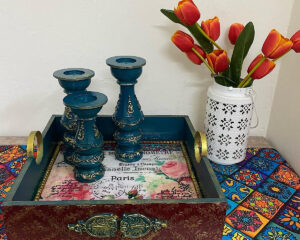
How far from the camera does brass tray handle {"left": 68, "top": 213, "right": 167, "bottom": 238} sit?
47cm

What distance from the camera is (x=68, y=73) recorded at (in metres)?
0.65

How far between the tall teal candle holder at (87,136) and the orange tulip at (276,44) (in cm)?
34

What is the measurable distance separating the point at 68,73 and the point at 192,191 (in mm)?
362

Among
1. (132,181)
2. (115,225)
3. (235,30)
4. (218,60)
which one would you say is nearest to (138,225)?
(115,225)

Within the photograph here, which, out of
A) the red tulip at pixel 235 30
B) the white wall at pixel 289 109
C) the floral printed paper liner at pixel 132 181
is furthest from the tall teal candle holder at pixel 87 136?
the white wall at pixel 289 109

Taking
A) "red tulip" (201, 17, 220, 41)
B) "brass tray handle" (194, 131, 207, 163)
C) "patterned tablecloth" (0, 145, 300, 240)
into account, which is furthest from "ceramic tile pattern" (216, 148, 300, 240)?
"red tulip" (201, 17, 220, 41)

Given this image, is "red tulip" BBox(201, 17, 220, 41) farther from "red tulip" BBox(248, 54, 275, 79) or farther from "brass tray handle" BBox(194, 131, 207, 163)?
"brass tray handle" BBox(194, 131, 207, 163)

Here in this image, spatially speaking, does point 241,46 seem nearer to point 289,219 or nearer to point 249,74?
point 249,74

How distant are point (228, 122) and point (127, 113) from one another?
0.23 metres

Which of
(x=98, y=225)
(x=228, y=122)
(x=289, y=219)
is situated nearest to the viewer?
(x=98, y=225)

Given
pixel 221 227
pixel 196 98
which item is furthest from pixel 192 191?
pixel 196 98

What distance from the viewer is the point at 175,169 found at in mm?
666

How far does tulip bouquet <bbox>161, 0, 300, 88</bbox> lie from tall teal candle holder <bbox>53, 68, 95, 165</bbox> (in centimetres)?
22

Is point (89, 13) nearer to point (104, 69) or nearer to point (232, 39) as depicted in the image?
point (104, 69)
